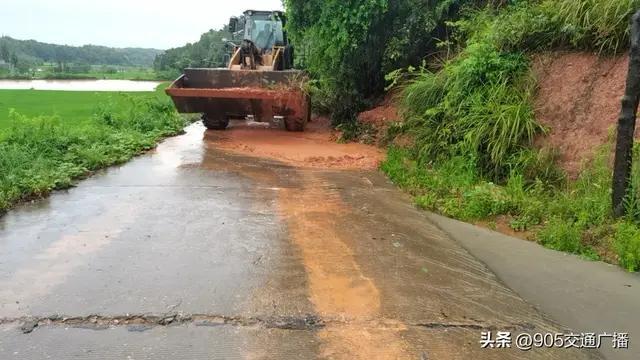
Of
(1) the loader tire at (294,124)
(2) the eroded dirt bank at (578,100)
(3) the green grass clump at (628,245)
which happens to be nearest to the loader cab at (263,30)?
(1) the loader tire at (294,124)

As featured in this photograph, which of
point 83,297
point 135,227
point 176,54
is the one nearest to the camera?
point 83,297

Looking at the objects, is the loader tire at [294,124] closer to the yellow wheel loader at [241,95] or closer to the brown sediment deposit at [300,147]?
the yellow wheel loader at [241,95]

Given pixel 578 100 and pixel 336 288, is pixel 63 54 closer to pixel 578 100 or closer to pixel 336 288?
pixel 578 100

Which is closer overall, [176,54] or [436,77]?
[436,77]

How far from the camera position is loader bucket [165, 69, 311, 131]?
11000mm

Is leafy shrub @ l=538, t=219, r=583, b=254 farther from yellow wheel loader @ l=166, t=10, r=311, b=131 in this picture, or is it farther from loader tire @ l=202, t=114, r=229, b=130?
loader tire @ l=202, t=114, r=229, b=130

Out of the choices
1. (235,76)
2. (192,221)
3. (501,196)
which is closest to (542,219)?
(501,196)

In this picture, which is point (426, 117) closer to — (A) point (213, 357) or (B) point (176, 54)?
(A) point (213, 357)

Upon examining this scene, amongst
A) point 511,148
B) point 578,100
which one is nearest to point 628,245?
point 511,148

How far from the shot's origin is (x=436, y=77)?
9023 mm

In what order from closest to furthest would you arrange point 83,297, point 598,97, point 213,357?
point 213,357, point 83,297, point 598,97

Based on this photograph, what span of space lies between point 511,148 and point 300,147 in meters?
4.71

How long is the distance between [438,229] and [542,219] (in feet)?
3.68

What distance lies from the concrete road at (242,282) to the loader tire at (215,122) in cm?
584
